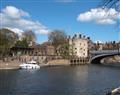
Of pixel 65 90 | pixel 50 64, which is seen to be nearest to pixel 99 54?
pixel 50 64

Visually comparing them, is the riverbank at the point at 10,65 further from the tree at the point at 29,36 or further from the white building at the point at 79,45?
the white building at the point at 79,45

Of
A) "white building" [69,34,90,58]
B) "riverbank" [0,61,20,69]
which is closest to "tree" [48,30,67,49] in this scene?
"white building" [69,34,90,58]

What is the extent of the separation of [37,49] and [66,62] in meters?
19.2

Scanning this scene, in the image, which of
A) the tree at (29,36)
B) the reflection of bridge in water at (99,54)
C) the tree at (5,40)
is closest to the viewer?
the tree at (5,40)

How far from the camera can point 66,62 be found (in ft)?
327

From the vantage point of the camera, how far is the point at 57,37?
108875 millimetres

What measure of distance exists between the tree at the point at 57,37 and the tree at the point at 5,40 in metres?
21.8

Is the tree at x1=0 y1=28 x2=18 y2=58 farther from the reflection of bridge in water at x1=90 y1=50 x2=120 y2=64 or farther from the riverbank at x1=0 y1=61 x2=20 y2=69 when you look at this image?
the reflection of bridge in water at x1=90 y1=50 x2=120 y2=64

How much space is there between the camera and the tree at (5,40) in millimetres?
78475

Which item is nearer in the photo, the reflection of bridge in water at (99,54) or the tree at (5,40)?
the tree at (5,40)

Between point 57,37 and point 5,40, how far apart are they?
3025 centimetres

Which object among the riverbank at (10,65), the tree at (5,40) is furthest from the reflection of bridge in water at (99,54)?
the riverbank at (10,65)

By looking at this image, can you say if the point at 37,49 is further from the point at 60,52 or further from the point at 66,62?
the point at 66,62

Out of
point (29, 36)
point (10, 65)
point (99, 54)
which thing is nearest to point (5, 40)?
point (10, 65)
